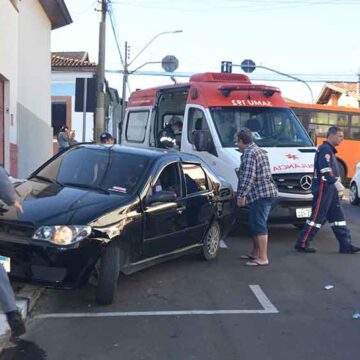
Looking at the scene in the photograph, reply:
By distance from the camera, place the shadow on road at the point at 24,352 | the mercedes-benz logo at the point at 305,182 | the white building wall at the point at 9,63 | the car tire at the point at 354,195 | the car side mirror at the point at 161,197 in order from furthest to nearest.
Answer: the car tire at the point at 354,195
the white building wall at the point at 9,63
the mercedes-benz logo at the point at 305,182
the car side mirror at the point at 161,197
the shadow on road at the point at 24,352

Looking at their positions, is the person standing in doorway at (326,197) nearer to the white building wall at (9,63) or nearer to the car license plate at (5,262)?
the car license plate at (5,262)

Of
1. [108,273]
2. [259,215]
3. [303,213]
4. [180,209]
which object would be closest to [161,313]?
[108,273]

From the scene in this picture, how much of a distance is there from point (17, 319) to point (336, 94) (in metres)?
41.3

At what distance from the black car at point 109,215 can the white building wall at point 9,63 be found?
6457mm

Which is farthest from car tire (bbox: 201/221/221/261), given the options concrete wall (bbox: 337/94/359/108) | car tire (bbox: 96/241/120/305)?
concrete wall (bbox: 337/94/359/108)

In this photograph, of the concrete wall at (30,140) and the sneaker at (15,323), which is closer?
the sneaker at (15,323)

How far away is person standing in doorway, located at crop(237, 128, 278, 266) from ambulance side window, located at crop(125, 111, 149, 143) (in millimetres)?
5393

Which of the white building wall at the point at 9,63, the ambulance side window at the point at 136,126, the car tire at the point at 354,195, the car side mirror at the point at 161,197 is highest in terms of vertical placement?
the white building wall at the point at 9,63

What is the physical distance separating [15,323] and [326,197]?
5453 millimetres

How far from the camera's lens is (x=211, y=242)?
818cm

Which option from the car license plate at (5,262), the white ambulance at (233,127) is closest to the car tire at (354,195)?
the white ambulance at (233,127)

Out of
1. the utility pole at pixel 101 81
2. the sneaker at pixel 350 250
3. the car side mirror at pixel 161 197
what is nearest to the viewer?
the car side mirror at pixel 161 197

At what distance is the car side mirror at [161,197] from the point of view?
6607 mm

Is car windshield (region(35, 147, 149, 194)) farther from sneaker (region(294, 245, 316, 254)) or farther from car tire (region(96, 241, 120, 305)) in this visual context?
sneaker (region(294, 245, 316, 254))
